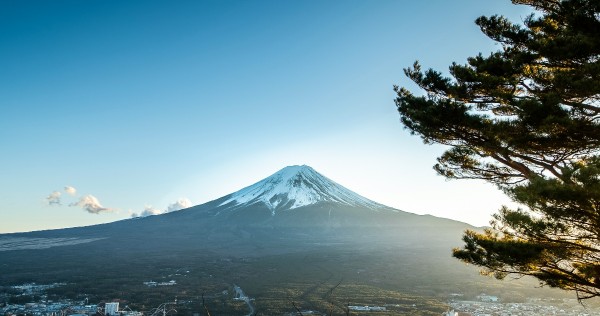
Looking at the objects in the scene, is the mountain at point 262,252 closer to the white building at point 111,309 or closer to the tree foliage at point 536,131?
the white building at point 111,309

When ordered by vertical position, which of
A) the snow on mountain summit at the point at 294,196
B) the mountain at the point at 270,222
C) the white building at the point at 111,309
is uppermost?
the snow on mountain summit at the point at 294,196

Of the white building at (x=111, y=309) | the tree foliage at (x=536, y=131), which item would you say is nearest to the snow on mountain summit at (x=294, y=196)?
the white building at (x=111, y=309)

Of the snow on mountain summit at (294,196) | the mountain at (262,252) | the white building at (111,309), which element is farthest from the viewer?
the snow on mountain summit at (294,196)

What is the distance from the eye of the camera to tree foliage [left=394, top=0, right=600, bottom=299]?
7777mm

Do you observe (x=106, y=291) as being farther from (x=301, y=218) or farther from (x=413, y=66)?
(x=301, y=218)

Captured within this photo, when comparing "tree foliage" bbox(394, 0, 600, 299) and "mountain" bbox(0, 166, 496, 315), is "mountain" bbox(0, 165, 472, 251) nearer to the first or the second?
"mountain" bbox(0, 166, 496, 315)

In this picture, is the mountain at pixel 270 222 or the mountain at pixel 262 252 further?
the mountain at pixel 270 222

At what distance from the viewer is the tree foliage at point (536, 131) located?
7777mm

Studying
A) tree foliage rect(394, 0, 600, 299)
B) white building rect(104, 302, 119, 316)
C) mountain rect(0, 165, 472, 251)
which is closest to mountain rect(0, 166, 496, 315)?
mountain rect(0, 165, 472, 251)

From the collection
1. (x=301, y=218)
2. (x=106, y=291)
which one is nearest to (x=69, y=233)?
(x=301, y=218)

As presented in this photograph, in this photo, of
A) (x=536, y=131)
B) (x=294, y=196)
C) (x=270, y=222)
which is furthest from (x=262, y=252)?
(x=536, y=131)

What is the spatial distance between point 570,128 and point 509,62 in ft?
7.49

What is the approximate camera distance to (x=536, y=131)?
8.47 m

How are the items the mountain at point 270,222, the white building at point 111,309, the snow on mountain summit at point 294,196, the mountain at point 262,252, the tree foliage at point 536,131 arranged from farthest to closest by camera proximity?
the snow on mountain summit at point 294,196, the mountain at point 270,222, the mountain at point 262,252, the white building at point 111,309, the tree foliage at point 536,131
